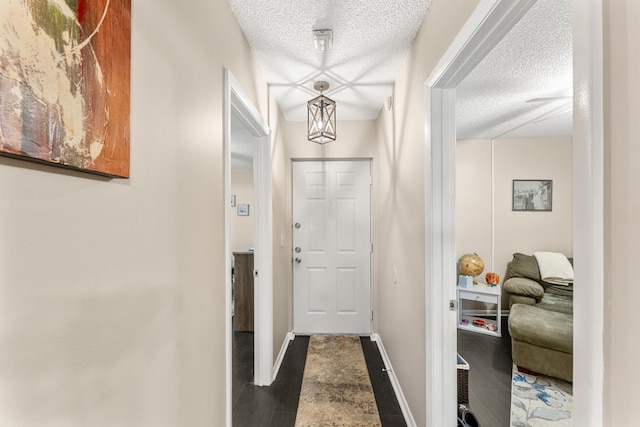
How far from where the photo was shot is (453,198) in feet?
5.00

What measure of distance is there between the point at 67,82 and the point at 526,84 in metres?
3.05

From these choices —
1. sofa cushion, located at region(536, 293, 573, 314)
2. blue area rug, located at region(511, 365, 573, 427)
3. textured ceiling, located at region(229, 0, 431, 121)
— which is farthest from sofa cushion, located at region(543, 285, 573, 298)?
textured ceiling, located at region(229, 0, 431, 121)

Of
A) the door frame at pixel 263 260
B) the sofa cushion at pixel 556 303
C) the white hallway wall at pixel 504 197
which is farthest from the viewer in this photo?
the white hallway wall at pixel 504 197

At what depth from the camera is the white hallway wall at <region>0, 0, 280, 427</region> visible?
1.71 feet

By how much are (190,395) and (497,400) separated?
229cm

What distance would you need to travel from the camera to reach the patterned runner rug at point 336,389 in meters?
1.92

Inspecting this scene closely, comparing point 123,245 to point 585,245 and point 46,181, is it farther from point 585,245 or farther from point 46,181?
point 585,245

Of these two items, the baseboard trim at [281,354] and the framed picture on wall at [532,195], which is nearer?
the baseboard trim at [281,354]

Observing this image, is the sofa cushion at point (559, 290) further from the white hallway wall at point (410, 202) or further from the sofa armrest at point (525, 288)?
the white hallway wall at point (410, 202)

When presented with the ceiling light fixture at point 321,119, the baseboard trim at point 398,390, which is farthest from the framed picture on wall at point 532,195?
the ceiling light fixture at point 321,119

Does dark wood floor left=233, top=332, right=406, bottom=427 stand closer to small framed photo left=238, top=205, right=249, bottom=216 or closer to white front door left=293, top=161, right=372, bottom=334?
white front door left=293, top=161, right=372, bottom=334

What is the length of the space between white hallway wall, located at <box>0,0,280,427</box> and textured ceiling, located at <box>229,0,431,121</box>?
337 millimetres

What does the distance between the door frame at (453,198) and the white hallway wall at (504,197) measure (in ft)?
9.18

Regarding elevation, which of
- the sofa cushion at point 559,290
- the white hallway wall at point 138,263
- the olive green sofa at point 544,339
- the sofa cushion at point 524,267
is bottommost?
the olive green sofa at point 544,339
